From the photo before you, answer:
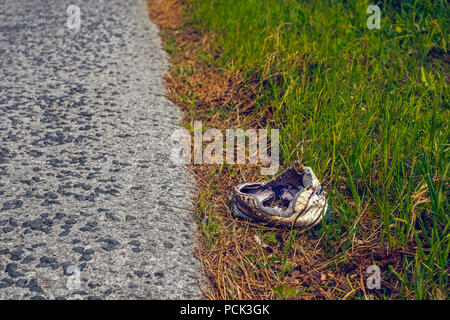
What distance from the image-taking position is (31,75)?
371 centimetres

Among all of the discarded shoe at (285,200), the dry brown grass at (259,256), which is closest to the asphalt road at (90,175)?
the dry brown grass at (259,256)

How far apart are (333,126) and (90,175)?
139 cm

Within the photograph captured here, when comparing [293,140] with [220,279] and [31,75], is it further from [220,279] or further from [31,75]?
[31,75]

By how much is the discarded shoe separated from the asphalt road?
1.04 feet

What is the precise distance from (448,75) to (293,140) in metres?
1.49

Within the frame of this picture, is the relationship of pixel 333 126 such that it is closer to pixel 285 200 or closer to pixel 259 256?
pixel 285 200

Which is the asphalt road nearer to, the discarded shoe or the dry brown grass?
the dry brown grass

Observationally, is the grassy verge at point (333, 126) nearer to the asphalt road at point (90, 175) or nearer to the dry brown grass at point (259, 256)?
the dry brown grass at point (259, 256)

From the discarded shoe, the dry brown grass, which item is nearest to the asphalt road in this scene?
the dry brown grass

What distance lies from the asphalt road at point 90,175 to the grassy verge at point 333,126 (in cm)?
18

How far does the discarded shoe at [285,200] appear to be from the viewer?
2.17m

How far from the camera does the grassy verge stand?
197 centimetres

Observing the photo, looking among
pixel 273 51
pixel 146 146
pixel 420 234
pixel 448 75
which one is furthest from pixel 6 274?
pixel 448 75

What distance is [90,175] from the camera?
2.54 metres
